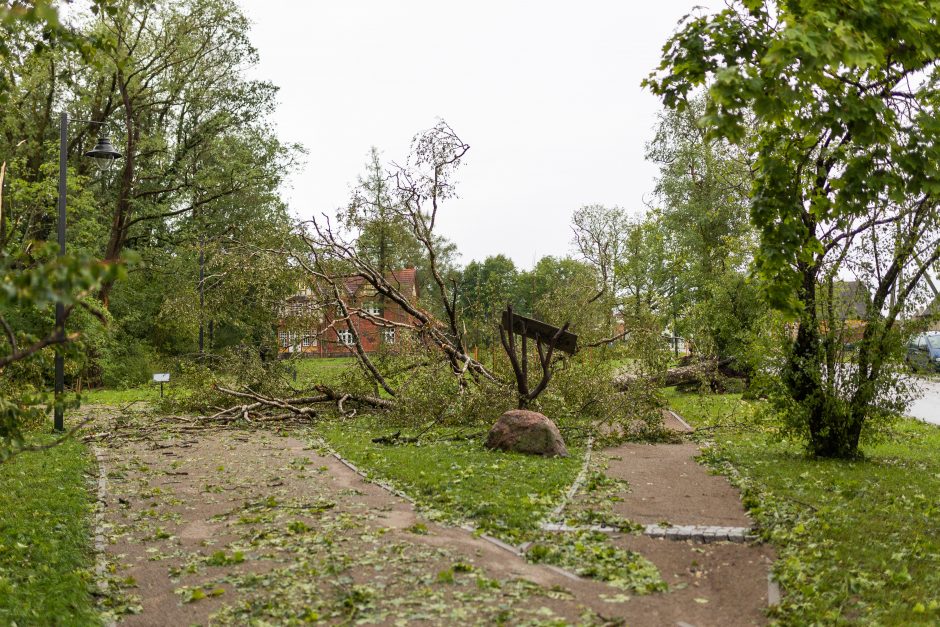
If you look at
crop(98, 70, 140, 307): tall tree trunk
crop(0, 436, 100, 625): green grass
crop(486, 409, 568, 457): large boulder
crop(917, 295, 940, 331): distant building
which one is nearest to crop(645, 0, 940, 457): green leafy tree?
crop(917, 295, 940, 331): distant building

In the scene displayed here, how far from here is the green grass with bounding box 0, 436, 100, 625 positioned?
5434mm

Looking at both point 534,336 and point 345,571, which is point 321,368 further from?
point 345,571

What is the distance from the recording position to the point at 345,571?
20.2ft

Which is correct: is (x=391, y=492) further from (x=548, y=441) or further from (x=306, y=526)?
(x=548, y=441)

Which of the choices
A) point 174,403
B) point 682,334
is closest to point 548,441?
point 174,403

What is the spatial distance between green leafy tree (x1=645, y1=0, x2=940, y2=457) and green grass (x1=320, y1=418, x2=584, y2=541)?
326cm

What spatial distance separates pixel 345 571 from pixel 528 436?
5774 mm

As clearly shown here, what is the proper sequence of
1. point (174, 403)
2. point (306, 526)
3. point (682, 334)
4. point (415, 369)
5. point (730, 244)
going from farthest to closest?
point (682, 334), point (730, 244), point (174, 403), point (415, 369), point (306, 526)

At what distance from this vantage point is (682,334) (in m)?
24.4

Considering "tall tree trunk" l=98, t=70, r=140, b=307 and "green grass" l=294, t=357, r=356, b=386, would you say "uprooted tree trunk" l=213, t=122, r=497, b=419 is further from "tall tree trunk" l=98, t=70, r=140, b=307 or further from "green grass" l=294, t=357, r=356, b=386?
"tall tree trunk" l=98, t=70, r=140, b=307

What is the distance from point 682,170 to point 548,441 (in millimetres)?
26422

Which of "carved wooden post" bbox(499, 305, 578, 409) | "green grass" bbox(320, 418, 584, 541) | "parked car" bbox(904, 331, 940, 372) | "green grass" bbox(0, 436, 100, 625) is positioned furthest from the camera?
"carved wooden post" bbox(499, 305, 578, 409)

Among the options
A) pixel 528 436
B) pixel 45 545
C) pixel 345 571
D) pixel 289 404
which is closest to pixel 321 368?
pixel 289 404

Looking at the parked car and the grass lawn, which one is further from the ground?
the parked car
